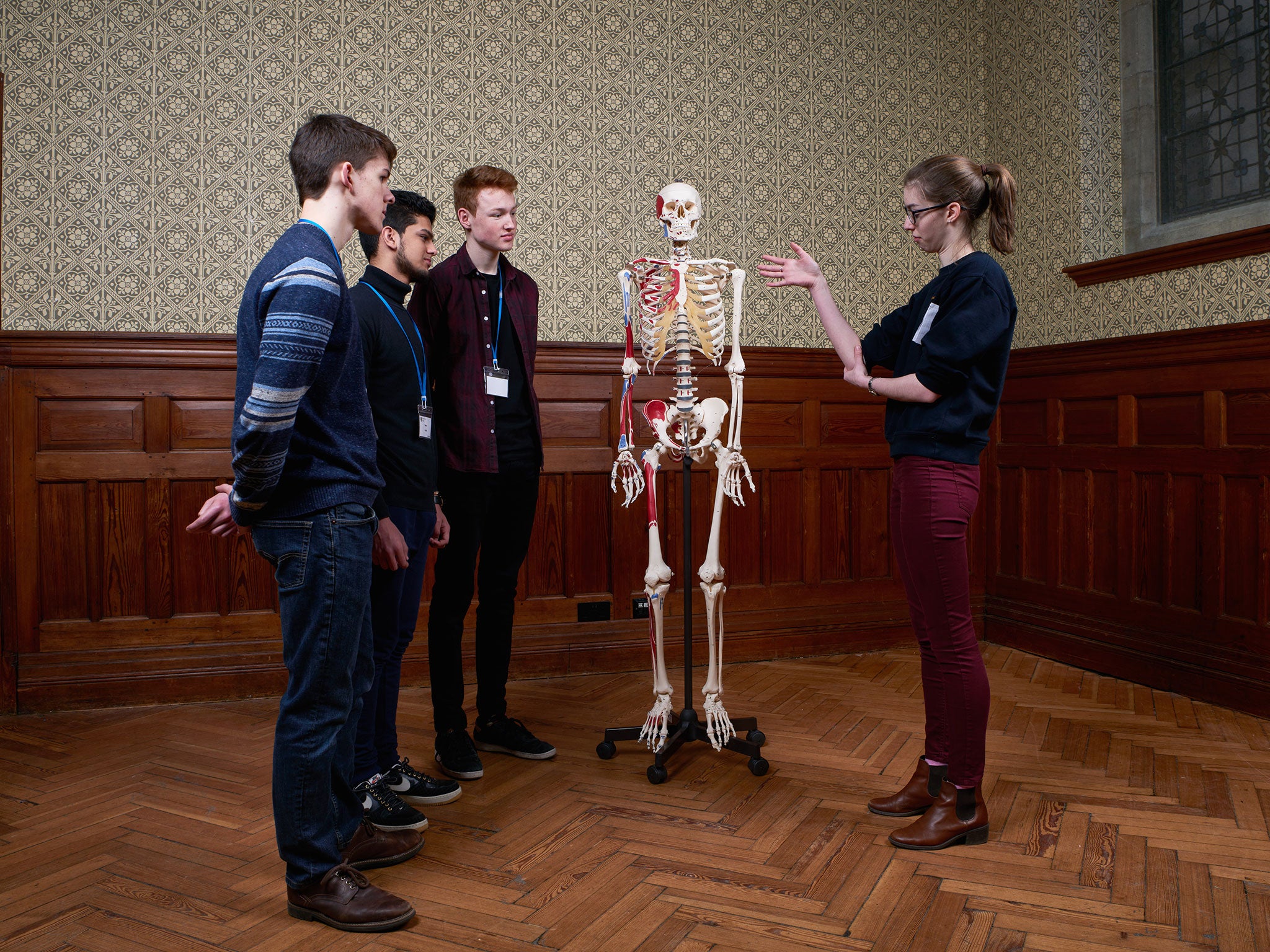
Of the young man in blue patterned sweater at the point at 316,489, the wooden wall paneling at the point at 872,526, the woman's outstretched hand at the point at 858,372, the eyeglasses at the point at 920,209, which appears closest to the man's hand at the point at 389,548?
the young man in blue patterned sweater at the point at 316,489

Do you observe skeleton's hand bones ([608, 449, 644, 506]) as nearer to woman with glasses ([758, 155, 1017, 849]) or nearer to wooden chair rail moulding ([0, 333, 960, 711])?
wooden chair rail moulding ([0, 333, 960, 711])

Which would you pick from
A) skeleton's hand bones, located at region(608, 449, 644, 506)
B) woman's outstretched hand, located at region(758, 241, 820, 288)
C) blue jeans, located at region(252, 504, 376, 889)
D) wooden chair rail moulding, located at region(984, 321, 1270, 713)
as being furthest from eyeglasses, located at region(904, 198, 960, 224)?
wooden chair rail moulding, located at region(984, 321, 1270, 713)

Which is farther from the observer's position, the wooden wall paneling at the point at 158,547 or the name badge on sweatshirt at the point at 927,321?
the wooden wall paneling at the point at 158,547

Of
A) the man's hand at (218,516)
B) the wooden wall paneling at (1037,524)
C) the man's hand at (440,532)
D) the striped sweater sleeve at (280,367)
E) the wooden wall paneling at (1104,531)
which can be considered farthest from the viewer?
the wooden wall paneling at (1037,524)

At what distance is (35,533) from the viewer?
3711 mm

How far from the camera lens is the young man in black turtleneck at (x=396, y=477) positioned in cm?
249

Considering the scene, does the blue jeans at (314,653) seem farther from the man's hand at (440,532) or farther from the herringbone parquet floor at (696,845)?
the man's hand at (440,532)

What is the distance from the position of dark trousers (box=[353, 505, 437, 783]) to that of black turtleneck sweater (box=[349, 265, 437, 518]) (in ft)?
0.26

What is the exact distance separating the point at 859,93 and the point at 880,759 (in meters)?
3.40

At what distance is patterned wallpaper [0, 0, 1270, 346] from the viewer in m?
3.75

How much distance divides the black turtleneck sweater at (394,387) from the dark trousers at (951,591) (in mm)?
1330

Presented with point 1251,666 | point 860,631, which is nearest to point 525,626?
point 860,631

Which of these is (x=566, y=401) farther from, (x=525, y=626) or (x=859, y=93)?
(x=859, y=93)

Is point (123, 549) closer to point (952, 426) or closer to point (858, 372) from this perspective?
point (858, 372)
